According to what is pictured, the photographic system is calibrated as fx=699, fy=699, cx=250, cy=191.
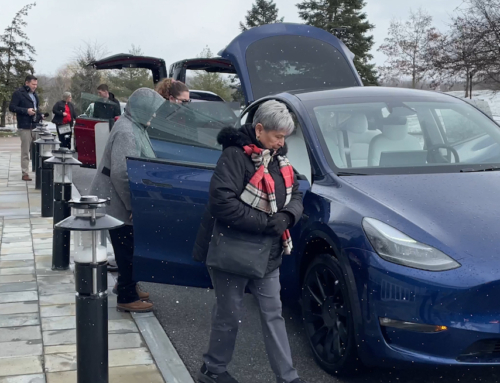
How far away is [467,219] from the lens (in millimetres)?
3611

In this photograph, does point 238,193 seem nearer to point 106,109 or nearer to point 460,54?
point 106,109

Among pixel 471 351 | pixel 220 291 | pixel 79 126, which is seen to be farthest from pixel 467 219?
pixel 79 126

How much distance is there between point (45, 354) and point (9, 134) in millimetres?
30578

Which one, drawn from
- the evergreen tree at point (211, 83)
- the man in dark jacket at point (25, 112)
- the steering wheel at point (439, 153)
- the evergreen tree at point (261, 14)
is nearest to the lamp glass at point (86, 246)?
the steering wheel at point (439, 153)

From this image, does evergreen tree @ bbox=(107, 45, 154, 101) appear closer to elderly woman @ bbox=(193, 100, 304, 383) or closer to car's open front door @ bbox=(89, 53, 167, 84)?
car's open front door @ bbox=(89, 53, 167, 84)

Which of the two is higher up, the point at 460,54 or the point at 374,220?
the point at 460,54

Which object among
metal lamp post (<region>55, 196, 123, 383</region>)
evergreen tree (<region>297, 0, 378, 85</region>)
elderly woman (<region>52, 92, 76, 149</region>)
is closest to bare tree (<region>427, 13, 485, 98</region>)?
evergreen tree (<region>297, 0, 378, 85</region>)

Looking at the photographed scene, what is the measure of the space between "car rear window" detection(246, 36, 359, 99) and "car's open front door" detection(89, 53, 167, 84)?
578 centimetres

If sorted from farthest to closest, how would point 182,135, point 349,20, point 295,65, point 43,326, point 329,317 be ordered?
point 349,20 < point 295,65 < point 182,135 < point 43,326 < point 329,317

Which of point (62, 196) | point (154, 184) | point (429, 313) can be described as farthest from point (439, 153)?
point (62, 196)

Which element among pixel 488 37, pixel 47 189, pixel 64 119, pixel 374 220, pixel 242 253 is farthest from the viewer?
pixel 488 37

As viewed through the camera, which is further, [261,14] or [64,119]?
[261,14]

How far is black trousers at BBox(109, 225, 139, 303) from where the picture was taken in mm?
5016

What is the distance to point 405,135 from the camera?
471 centimetres
